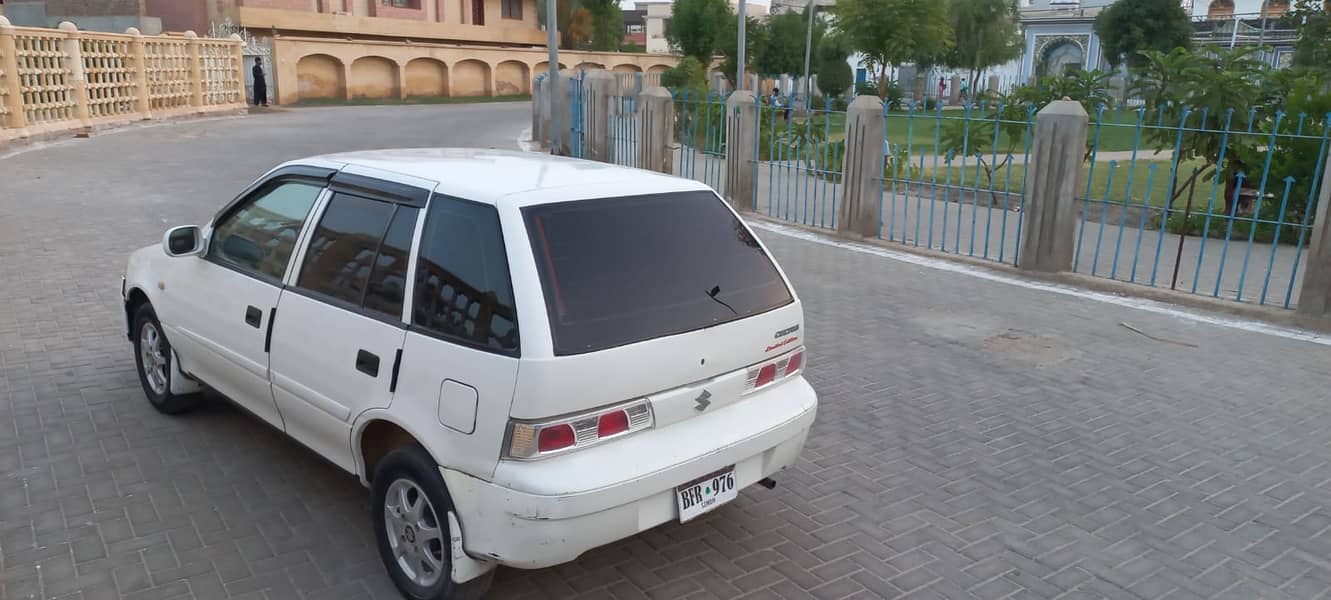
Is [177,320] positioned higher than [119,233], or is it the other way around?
[177,320]

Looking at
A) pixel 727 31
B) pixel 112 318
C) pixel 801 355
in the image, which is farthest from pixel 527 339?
pixel 727 31

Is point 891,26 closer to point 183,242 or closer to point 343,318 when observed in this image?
point 183,242

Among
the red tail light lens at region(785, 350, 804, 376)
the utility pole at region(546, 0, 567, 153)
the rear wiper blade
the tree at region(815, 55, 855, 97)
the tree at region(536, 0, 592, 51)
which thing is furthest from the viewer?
the tree at region(536, 0, 592, 51)

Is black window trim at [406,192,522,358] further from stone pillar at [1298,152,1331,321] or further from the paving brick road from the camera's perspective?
stone pillar at [1298,152,1331,321]

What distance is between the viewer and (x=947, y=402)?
5.91 m

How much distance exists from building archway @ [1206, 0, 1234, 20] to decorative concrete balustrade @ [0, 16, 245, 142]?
66717 millimetres

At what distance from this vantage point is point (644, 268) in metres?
3.61

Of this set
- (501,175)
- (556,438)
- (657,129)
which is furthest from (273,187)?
(657,129)

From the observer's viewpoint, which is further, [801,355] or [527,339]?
[801,355]

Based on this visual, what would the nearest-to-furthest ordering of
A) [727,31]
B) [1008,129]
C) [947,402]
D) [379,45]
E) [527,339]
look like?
[527,339]
[947,402]
[1008,129]
[379,45]
[727,31]

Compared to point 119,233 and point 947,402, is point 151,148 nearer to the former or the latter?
point 119,233

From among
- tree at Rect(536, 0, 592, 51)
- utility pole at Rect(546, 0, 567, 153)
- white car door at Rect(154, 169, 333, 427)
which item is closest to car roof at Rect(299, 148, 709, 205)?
white car door at Rect(154, 169, 333, 427)

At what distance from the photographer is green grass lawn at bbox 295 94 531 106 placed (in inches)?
1521

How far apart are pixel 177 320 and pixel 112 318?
289cm
